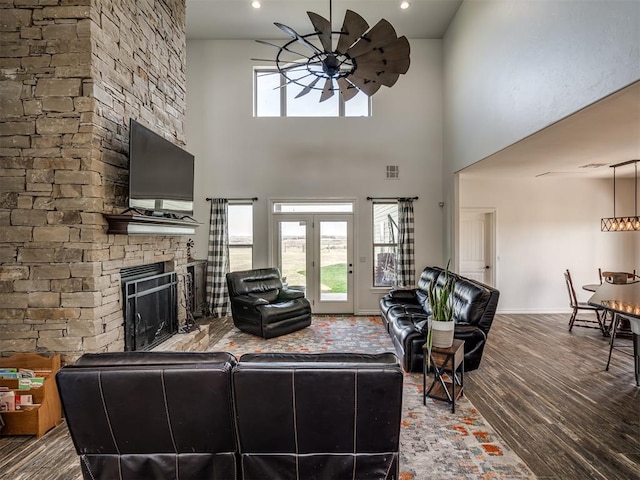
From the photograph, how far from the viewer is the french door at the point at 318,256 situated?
20.4ft

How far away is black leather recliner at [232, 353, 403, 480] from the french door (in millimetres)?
4491

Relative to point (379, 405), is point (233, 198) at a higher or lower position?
higher

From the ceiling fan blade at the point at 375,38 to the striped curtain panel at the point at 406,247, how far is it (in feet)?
12.6

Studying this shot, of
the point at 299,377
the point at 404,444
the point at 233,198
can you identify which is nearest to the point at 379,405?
the point at 299,377

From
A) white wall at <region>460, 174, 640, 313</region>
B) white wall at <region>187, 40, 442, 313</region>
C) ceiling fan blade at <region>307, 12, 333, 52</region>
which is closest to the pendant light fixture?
white wall at <region>460, 174, 640, 313</region>

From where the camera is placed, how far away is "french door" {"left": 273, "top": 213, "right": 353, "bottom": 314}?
6207mm

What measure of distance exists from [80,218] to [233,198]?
11.6ft

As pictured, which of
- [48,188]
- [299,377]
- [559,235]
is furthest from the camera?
[559,235]

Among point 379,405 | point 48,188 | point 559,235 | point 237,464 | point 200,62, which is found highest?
point 200,62

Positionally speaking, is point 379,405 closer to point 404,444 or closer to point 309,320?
point 404,444

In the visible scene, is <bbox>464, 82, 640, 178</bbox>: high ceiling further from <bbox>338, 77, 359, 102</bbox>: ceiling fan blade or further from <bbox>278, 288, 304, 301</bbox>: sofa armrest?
<bbox>278, 288, 304, 301</bbox>: sofa armrest

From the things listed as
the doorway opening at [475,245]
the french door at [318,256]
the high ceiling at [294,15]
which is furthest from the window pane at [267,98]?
the doorway opening at [475,245]

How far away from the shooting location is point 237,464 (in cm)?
175

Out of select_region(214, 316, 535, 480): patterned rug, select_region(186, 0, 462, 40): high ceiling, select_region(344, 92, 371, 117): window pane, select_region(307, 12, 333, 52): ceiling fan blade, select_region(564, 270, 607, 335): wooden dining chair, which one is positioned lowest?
select_region(214, 316, 535, 480): patterned rug
